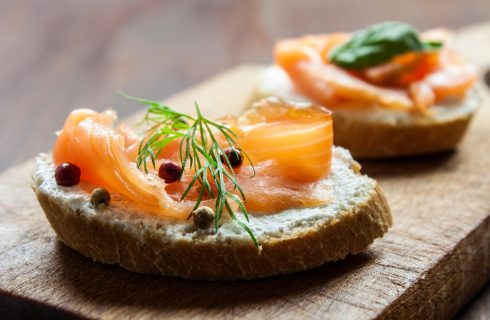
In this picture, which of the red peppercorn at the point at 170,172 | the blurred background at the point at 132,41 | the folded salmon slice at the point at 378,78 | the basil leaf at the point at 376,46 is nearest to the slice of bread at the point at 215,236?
the red peppercorn at the point at 170,172

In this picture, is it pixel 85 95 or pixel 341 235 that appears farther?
pixel 85 95

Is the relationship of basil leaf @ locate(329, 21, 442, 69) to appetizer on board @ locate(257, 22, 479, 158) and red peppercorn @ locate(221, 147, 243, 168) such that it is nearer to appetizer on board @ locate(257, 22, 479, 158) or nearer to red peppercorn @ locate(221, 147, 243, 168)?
appetizer on board @ locate(257, 22, 479, 158)

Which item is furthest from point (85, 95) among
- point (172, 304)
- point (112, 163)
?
point (172, 304)

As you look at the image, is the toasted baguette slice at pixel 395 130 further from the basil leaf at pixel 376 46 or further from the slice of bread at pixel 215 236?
the slice of bread at pixel 215 236

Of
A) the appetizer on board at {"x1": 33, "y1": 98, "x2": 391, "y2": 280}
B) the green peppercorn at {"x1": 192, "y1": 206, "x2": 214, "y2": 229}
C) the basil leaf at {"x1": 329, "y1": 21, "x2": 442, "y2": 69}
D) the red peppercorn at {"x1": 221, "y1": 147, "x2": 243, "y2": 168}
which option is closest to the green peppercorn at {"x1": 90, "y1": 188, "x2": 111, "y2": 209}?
the appetizer on board at {"x1": 33, "y1": 98, "x2": 391, "y2": 280}

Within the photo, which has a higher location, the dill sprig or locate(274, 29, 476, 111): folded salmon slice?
the dill sprig

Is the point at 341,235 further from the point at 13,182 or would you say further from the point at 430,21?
the point at 430,21
